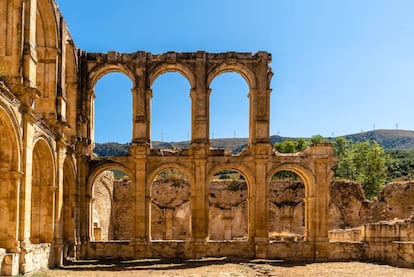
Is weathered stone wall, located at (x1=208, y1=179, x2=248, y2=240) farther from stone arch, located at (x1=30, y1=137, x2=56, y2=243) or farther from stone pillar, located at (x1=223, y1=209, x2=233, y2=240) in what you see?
stone arch, located at (x1=30, y1=137, x2=56, y2=243)

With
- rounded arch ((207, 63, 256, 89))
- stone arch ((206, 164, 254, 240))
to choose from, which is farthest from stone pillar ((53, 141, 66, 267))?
stone arch ((206, 164, 254, 240))

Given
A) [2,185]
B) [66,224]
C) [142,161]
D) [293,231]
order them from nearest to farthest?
[2,185]
[66,224]
[142,161]
[293,231]

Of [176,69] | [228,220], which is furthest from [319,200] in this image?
[228,220]

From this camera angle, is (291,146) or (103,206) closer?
(103,206)

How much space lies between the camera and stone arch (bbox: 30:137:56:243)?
1908 cm

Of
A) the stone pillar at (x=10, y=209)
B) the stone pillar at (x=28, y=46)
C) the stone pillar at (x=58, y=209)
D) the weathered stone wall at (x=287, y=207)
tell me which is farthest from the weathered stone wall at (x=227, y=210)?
the stone pillar at (x=10, y=209)

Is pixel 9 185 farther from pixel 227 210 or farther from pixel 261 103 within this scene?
pixel 227 210

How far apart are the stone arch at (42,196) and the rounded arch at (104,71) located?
21.9ft

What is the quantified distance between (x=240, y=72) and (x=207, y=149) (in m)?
4.19

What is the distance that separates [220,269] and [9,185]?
815 cm

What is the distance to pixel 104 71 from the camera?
25156 millimetres

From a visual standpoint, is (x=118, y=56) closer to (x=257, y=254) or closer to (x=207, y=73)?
(x=207, y=73)

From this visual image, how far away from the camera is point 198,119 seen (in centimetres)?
2442

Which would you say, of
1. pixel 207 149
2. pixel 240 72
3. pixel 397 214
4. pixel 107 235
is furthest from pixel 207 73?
pixel 397 214
